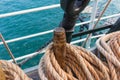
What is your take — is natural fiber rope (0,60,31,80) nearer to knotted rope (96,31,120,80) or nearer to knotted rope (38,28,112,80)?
knotted rope (38,28,112,80)

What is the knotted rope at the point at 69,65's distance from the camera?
0.95m

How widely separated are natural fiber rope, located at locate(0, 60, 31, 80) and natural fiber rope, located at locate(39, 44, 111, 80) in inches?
4.3

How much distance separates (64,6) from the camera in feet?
3.48

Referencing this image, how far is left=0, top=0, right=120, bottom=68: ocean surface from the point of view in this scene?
7273mm

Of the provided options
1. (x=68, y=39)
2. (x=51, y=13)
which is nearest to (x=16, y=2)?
(x=51, y=13)

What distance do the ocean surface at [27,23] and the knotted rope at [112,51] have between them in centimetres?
503

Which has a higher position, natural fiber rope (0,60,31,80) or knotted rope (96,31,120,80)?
natural fiber rope (0,60,31,80)

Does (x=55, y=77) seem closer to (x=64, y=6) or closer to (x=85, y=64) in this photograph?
(x=85, y=64)

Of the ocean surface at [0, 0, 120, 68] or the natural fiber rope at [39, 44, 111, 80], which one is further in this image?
the ocean surface at [0, 0, 120, 68]

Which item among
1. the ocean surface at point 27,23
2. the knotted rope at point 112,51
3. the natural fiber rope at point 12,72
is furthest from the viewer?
the ocean surface at point 27,23

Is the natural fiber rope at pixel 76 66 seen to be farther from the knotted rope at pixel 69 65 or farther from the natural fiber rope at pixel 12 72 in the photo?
the natural fiber rope at pixel 12 72

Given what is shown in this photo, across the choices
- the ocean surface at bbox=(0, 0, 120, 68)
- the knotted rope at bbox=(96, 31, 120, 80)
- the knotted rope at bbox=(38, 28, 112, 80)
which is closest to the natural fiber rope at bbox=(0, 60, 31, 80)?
the knotted rope at bbox=(38, 28, 112, 80)

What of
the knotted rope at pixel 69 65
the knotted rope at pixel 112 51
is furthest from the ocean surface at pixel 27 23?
the knotted rope at pixel 69 65

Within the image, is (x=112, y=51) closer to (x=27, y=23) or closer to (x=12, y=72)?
(x=12, y=72)
